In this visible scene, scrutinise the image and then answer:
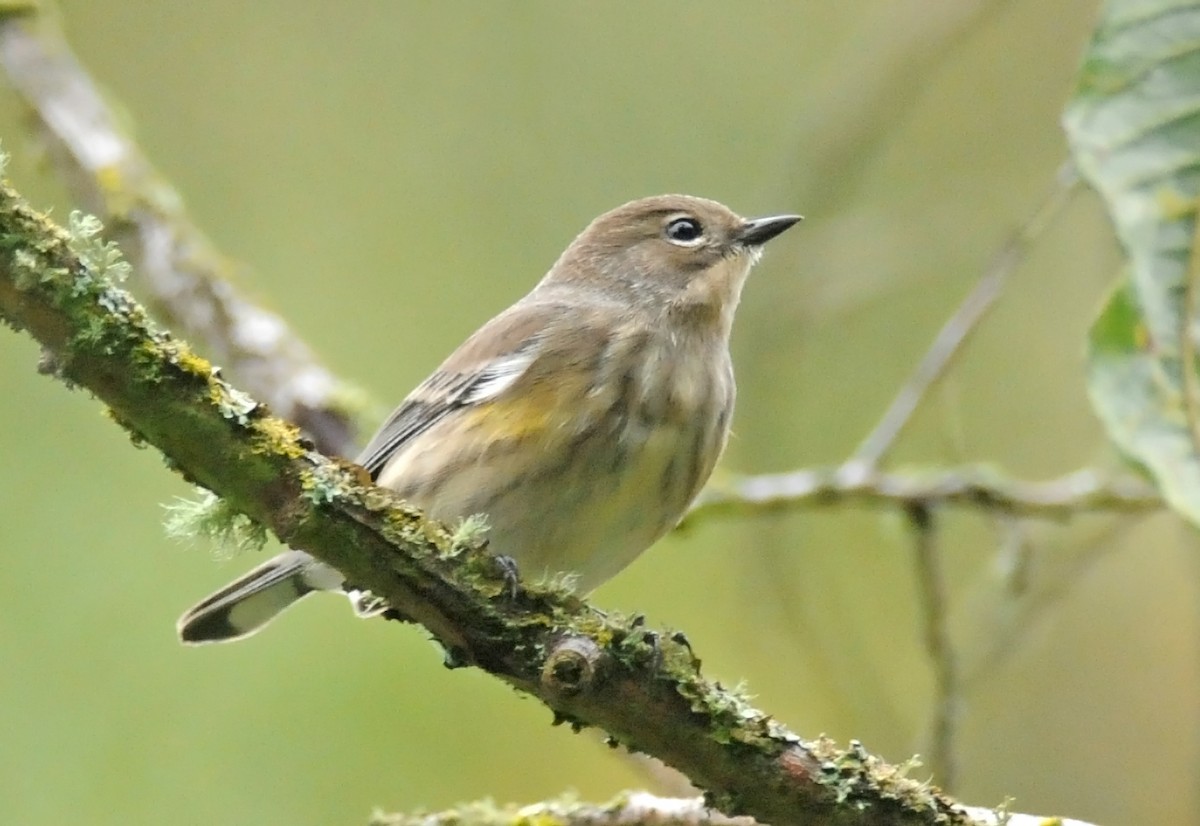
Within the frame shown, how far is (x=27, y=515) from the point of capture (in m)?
5.73

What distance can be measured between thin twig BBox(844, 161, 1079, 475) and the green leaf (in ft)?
2.38

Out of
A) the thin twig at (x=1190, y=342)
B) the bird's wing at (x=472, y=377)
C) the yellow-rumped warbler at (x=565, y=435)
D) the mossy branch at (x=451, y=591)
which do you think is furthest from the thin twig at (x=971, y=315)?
the mossy branch at (x=451, y=591)

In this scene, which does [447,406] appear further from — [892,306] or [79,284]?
[892,306]

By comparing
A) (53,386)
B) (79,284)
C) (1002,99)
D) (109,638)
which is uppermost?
(1002,99)

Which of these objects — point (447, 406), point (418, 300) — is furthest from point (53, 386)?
point (447, 406)

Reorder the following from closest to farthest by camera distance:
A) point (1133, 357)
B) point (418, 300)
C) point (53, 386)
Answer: point (1133, 357)
point (53, 386)
point (418, 300)

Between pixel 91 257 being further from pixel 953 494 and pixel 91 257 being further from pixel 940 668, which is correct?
pixel 953 494

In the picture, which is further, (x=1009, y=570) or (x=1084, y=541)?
(x=1084, y=541)

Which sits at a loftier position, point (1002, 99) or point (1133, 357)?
point (1002, 99)

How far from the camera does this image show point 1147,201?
267 centimetres

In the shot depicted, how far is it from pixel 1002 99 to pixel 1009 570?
11.0 ft

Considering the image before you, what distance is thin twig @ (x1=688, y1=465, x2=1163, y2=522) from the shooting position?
12.3 ft

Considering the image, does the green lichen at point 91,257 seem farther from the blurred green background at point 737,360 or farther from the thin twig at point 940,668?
the blurred green background at point 737,360

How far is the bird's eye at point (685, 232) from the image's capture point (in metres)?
4.22
